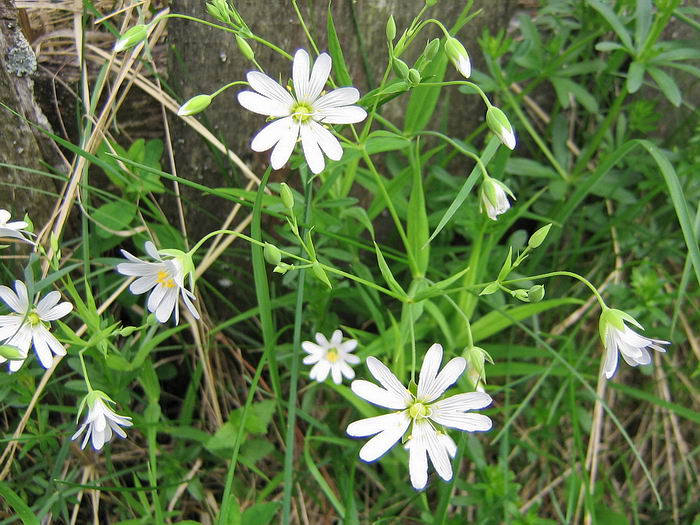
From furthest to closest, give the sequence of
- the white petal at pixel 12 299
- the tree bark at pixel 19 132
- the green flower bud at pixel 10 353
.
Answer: the tree bark at pixel 19 132, the white petal at pixel 12 299, the green flower bud at pixel 10 353

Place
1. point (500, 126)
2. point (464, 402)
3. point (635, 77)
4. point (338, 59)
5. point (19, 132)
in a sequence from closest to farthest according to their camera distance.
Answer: point (464, 402), point (500, 126), point (338, 59), point (19, 132), point (635, 77)

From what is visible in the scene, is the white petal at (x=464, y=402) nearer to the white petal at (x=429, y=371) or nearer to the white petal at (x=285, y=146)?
the white petal at (x=429, y=371)

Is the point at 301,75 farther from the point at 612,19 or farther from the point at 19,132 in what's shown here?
the point at 612,19

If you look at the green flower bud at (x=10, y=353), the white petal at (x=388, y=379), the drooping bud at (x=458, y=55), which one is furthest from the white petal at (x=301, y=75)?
the green flower bud at (x=10, y=353)

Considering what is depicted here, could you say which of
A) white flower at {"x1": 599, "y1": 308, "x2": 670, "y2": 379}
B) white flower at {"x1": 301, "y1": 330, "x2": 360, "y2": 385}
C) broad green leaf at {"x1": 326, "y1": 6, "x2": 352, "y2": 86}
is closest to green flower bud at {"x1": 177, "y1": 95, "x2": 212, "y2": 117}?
broad green leaf at {"x1": 326, "y1": 6, "x2": 352, "y2": 86}

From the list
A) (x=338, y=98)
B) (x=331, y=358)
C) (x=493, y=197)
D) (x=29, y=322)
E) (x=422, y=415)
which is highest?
(x=338, y=98)

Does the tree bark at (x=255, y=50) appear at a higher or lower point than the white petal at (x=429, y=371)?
higher

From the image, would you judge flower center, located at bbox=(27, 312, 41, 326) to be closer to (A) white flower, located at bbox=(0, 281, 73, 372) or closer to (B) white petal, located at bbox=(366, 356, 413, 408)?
(A) white flower, located at bbox=(0, 281, 73, 372)

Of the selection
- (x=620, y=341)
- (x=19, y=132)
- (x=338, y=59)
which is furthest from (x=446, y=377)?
(x=19, y=132)
